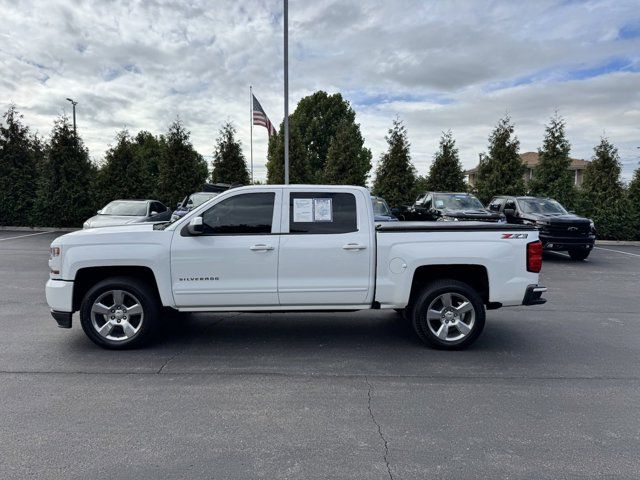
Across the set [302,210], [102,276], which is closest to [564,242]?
[302,210]

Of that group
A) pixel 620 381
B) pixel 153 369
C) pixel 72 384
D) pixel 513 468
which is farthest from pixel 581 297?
pixel 72 384

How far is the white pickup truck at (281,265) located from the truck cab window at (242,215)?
0.04ft

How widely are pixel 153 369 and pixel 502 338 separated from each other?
4.24 metres

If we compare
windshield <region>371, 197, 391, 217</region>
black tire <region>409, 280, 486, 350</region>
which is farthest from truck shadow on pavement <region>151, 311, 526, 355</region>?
windshield <region>371, 197, 391, 217</region>

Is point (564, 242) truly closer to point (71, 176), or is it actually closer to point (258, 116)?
point (258, 116)

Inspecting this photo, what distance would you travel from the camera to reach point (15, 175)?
22.7 meters

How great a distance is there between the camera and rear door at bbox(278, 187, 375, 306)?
5.24 metres

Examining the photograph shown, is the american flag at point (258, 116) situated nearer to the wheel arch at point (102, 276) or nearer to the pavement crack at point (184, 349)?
the pavement crack at point (184, 349)

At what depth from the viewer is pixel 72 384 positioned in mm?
4359

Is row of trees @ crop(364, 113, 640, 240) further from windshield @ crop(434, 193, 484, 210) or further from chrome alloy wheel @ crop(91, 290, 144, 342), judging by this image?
chrome alloy wheel @ crop(91, 290, 144, 342)

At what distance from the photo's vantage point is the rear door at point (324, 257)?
5238 millimetres

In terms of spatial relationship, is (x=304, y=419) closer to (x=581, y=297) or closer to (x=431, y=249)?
(x=431, y=249)

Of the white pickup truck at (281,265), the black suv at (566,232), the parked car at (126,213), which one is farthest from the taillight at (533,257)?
the parked car at (126,213)

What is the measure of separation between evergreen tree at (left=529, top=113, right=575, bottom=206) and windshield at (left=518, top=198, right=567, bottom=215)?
6.53 metres
